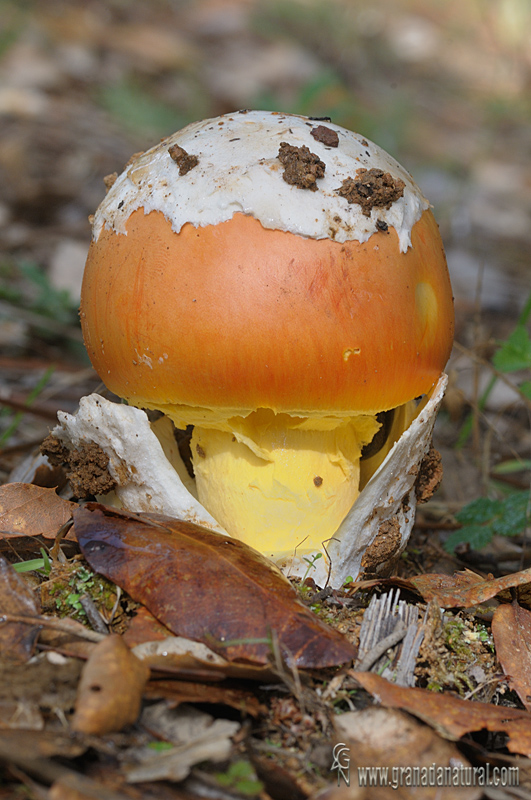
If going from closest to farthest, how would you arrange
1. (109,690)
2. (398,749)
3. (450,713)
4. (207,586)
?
(109,690) < (398,749) < (450,713) < (207,586)

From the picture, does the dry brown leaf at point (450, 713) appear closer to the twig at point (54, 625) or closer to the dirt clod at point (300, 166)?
the twig at point (54, 625)

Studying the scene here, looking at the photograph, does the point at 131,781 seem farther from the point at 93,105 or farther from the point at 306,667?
the point at 93,105

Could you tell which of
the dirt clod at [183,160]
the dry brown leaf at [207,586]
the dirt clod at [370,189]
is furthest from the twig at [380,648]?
the dirt clod at [183,160]

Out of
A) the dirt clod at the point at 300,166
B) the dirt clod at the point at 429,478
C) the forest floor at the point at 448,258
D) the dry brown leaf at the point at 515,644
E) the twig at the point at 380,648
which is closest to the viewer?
the forest floor at the point at 448,258

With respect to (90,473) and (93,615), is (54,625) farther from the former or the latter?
(90,473)

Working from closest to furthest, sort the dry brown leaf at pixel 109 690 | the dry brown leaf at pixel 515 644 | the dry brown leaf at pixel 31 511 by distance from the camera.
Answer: the dry brown leaf at pixel 109 690, the dry brown leaf at pixel 515 644, the dry brown leaf at pixel 31 511

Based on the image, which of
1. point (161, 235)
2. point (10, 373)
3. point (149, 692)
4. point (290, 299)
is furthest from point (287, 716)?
point (10, 373)

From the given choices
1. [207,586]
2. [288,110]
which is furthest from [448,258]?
[207,586]
